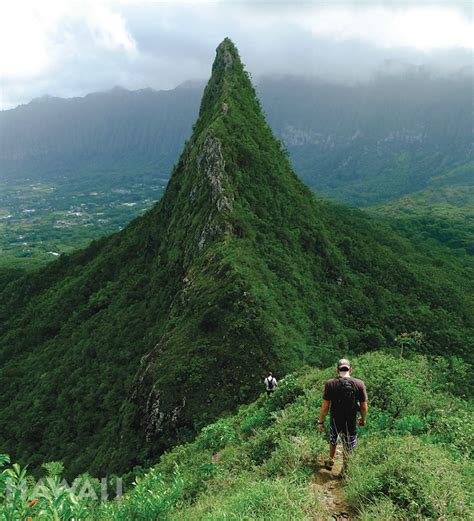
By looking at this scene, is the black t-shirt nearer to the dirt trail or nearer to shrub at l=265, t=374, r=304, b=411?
the dirt trail

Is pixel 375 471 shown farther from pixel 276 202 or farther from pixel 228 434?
pixel 276 202

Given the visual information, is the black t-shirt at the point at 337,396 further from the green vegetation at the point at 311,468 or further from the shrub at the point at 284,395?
the shrub at the point at 284,395

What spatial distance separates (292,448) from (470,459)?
15.2 feet

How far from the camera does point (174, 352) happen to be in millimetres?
30984

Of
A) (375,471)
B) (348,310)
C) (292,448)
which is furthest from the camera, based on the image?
(348,310)

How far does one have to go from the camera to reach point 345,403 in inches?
370

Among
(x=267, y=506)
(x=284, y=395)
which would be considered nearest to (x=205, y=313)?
(x=284, y=395)

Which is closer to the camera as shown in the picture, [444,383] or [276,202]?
[444,383]

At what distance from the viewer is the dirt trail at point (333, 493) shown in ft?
26.7

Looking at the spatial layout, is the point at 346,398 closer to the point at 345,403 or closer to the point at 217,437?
the point at 345,403

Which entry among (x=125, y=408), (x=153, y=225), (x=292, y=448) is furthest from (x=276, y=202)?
(x=292, y=448)

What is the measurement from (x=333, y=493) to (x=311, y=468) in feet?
3.77

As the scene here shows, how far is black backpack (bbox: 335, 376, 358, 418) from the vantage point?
9375mm

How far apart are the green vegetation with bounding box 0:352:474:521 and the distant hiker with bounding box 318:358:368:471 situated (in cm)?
52
